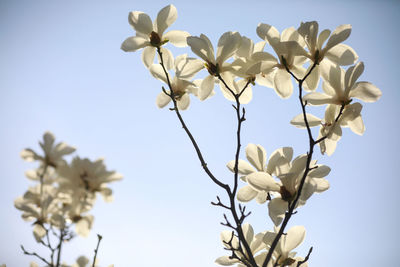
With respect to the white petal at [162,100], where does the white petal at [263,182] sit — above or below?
below

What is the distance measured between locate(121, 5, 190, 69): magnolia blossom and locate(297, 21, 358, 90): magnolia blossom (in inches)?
14.5

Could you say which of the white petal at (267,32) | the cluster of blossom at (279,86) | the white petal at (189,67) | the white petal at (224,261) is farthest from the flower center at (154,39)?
the white petal at (224,261)

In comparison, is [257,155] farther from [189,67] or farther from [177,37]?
[177,37]

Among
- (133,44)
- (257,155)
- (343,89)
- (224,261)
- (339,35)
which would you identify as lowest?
(224,261)

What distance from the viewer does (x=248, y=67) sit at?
0.79 meters

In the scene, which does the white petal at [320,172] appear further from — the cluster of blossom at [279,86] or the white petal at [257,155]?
the white petal at [257,155]

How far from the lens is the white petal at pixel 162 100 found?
962mm

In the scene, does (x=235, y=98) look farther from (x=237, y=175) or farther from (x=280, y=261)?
(x=280, y=261)

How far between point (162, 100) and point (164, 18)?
0.82ft

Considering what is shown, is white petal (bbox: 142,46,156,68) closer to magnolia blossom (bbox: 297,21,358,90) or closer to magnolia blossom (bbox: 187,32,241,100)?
magnolia blossom (bbox: 187,32,241,100)

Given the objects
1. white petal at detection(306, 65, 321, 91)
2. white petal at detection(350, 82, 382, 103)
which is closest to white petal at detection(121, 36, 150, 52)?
white petal at detection(306, 65, 321, 91)

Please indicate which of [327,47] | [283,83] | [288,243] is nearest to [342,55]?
[327,47]

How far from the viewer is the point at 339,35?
716 mm

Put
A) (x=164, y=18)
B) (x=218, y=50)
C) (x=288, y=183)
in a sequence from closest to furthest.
A: (x=288, y=183), (x=218, y=50), (x=164, y=18)
